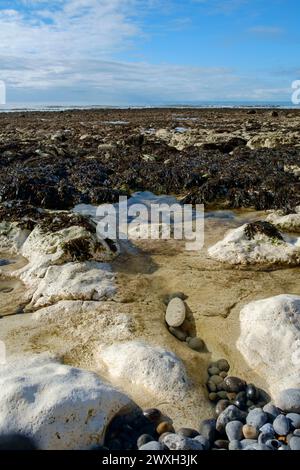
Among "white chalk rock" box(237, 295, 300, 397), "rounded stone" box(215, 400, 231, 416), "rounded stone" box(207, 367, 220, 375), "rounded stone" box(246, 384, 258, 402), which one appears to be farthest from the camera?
"rounded stone" box(207, 367, 220, 375)

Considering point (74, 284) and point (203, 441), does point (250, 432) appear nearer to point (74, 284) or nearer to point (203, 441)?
point (203, 441)

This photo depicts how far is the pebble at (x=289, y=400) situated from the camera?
3.22 m

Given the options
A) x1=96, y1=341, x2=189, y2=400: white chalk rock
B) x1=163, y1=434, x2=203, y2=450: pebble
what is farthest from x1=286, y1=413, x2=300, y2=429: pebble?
x1=96, y1=341, x2=189, y2=400: white chalk rock

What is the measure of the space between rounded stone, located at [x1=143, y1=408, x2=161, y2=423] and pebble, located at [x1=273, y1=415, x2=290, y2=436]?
835 millimetres

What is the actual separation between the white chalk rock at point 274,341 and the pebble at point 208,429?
2.13 feet

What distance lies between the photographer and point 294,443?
2.84 metres

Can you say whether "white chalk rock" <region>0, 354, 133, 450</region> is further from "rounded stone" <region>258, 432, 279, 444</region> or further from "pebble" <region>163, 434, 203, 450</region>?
"rounded stone" <region>258, 432, 279, 444</region>

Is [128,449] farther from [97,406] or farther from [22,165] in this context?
[22,165]

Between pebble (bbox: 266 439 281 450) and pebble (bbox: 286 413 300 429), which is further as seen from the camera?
pebble (bbox: 286 413 300 429)

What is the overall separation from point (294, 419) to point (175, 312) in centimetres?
168

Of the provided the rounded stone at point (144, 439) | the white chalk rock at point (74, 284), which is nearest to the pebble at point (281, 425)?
the rounded stone at point (144, 439)

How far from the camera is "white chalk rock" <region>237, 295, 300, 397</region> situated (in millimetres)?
3650

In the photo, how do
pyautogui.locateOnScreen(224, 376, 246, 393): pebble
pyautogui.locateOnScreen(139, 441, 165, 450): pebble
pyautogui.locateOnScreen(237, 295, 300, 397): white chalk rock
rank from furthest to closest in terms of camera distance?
pyautogui.locateOnScreen(237, 295, 300, 397): white chalk rock < pyautogui.locateOnScreen(224, 376, 246, 393): pebble < pyautogui.locateOnScreen(139, 441, 165, 450): pebble
